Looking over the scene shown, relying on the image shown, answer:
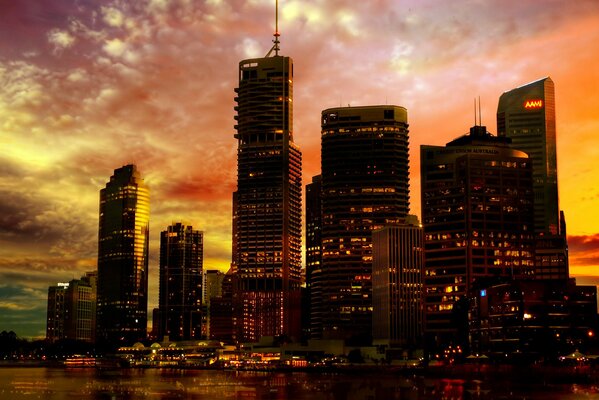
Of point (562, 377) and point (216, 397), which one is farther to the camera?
point (562, 377)

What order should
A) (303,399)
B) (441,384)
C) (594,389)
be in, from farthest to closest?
(441,384), (594,389), (303,399)

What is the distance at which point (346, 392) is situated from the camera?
168 metres

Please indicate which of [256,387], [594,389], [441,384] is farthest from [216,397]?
[594,389]

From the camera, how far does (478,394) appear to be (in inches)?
5930

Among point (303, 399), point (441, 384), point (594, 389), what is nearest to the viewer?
point (303, 399)

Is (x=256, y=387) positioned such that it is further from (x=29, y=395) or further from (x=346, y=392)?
(x=29, y=395)

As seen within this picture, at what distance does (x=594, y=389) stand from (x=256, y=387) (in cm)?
7162

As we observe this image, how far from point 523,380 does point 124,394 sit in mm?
89583

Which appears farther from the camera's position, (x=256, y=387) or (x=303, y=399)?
(x=256, y=387)

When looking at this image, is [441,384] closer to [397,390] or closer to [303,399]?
[397,390]

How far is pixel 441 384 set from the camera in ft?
614

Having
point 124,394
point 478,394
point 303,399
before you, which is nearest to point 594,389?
point 478,394

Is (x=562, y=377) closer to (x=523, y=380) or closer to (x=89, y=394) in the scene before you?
(x=523, y=380)

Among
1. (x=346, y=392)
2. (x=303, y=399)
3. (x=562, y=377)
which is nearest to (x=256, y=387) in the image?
(x=346, y=392)
